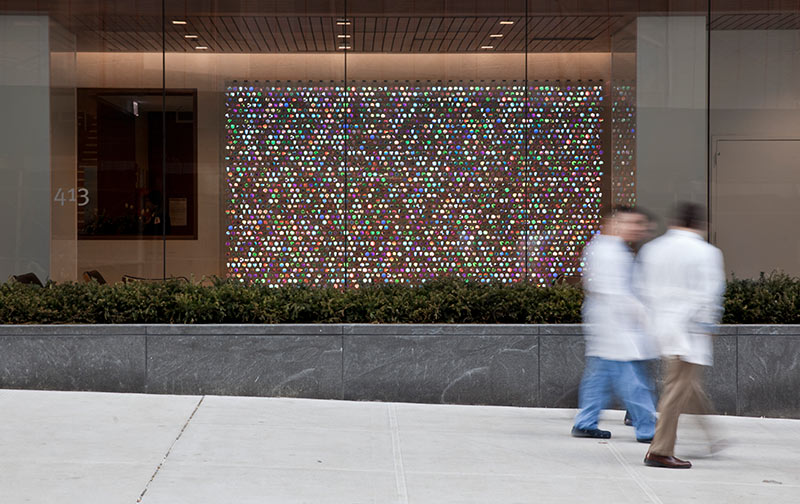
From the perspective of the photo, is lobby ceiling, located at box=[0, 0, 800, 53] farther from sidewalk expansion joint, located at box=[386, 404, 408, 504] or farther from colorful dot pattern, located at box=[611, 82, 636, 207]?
sidewalk expansion joint, located at box=[386, 404, 408, 504]

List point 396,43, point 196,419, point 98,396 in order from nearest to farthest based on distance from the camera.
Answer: point 196,419 → point 98,396 → point 396,43

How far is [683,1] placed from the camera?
12.1 meters

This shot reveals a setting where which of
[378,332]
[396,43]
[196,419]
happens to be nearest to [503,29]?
[396,43]

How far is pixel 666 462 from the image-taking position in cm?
683

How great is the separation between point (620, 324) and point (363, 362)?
276cm

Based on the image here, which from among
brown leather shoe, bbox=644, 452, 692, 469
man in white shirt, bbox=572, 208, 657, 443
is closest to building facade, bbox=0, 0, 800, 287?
man in white shirt, bbox=572, 208, 657, 443

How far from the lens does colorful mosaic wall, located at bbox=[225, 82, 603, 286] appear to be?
12.0 meters

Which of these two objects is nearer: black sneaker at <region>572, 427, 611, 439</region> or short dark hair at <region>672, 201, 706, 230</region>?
short dark hair at <region>672, 201, 706, 230</region>

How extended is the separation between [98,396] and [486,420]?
3641 mm

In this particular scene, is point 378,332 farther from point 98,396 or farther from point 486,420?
point 98,396

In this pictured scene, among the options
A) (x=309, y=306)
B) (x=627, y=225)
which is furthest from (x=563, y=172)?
(x=627, y=225)

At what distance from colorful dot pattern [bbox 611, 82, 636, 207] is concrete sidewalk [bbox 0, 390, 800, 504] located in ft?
13.1

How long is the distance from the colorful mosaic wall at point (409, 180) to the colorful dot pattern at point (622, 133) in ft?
0.68

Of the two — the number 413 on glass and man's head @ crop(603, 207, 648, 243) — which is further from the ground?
the number 413 on glass
